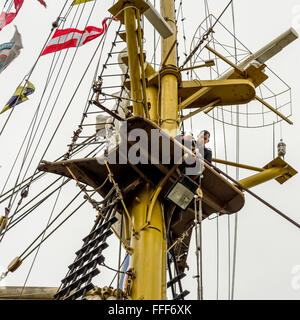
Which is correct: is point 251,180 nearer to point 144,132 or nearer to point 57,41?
point 144,132

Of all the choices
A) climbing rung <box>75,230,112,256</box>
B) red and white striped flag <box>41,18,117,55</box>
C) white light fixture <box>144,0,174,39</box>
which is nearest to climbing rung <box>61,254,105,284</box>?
climbing rung <box>75,230,112,256</box>

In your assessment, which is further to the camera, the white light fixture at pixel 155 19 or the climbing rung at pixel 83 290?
the white light fixture at pixel 155 19

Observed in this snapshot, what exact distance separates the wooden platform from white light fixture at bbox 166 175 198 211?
0.30m

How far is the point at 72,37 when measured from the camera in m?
9.58

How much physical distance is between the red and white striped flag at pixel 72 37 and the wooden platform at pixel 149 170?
276 centimetres

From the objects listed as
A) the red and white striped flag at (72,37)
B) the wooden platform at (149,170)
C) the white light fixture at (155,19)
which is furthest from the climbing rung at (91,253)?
the red and white striped flag at (72,37)

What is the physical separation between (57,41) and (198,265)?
509cm

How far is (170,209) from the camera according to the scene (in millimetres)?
7664

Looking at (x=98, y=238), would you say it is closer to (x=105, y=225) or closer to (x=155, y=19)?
(x=105, y=225)

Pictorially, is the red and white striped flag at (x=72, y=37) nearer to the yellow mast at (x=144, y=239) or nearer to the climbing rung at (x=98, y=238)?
the yellow mast at (x=144, y=239)

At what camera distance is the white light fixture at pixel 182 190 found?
22.7 feet

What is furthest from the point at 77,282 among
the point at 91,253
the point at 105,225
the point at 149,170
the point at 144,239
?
the point at 149,170

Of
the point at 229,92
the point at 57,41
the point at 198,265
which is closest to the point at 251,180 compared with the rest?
the point at 229,92

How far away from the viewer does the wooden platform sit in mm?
6993
